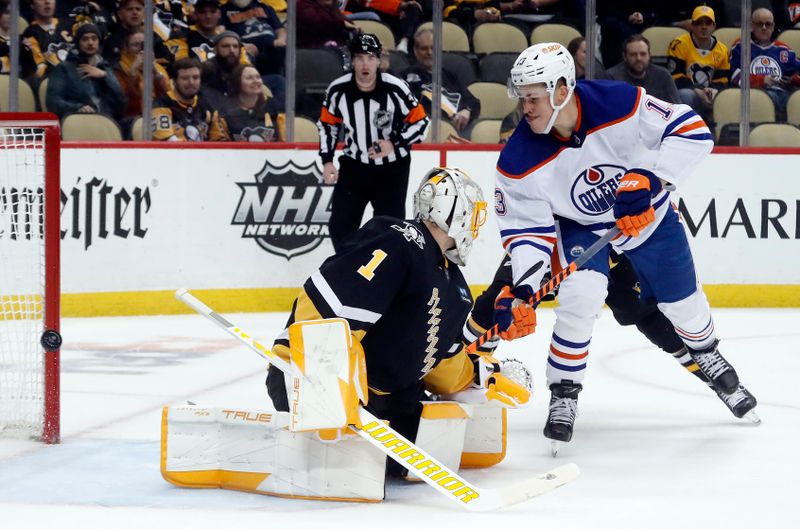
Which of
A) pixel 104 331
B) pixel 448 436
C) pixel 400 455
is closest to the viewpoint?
pixel 400 455

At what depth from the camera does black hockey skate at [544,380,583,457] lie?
3021mm

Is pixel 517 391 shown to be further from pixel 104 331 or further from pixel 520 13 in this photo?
pixel 520 13

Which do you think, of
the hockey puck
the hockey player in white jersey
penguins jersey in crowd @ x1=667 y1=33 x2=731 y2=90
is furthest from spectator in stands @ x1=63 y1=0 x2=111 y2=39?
the hockey player in white jersey

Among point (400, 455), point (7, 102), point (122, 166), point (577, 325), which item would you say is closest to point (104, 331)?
point (122, 166)

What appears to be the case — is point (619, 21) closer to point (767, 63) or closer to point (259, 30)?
point (767, 63)

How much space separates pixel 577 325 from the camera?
312 centimetres

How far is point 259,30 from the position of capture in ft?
19.8

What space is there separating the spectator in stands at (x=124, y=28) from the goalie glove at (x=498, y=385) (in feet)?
11.1

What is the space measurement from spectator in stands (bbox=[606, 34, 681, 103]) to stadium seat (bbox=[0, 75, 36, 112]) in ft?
9.37

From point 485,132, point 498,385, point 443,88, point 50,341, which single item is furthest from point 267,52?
point 498,385

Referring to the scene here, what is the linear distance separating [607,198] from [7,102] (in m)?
3.40

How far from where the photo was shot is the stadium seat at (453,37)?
6199 mm

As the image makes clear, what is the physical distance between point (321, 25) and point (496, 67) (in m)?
0.95

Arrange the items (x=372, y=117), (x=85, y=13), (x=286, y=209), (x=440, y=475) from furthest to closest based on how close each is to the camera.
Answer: (x=286, y=209) → (x=85, y=13) → (x=372, y=117) → (x=440, y=475)
